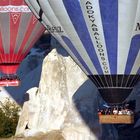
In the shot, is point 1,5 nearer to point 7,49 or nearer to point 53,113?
point 7,49

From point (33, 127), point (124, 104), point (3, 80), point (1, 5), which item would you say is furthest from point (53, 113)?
point (124, 104)

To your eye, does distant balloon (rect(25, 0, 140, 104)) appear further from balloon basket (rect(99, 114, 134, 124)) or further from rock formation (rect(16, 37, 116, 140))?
rock formation (rect(16, 37, 116, 140))

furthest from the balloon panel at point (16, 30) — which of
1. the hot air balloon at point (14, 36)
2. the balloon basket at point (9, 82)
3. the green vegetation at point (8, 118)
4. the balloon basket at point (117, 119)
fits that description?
the balloon basket at point (117, 119)

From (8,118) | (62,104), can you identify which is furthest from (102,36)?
(8,118)

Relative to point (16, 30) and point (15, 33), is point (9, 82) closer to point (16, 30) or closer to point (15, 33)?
point (15, 33)

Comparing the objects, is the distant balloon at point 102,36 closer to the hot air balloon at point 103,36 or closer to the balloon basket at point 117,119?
the hot air balloon at point 103,36
